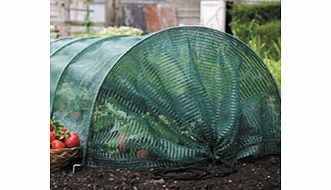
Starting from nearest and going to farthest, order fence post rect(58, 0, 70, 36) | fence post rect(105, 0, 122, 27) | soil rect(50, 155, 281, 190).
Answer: soil rect(50, 155, 281, 190) → fence post rect(58, 0, 70, 36) → fence post rect(105, 0, 122, 27)

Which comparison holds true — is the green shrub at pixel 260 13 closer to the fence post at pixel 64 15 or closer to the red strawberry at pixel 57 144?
the fence post at pixel 64 15

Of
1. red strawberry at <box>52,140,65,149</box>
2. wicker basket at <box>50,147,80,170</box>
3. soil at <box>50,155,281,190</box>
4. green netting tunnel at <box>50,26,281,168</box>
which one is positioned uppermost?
green netting tunnel at <box>50,26,281,168</box>

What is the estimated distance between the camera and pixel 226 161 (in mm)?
4168

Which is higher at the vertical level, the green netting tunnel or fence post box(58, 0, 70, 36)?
fence post box(58, 0, 70, 36)

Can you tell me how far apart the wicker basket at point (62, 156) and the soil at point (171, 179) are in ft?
0.18

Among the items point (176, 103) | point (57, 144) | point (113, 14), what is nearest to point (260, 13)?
point (113, 14)

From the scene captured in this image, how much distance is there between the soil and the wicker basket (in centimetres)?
5

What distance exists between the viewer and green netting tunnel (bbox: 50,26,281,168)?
13.1ft

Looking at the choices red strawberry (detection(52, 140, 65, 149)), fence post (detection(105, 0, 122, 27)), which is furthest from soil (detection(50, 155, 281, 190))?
fence post (detection(105, 0, 122, 27))

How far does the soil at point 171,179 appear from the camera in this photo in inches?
145

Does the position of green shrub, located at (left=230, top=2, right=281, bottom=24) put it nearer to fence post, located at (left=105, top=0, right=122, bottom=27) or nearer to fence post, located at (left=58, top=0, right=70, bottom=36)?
fence post, located at (left=105, top=0, right=122, bottom=27)

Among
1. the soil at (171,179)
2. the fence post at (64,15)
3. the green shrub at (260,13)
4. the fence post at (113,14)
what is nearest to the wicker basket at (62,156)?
the soil at (171,179)
